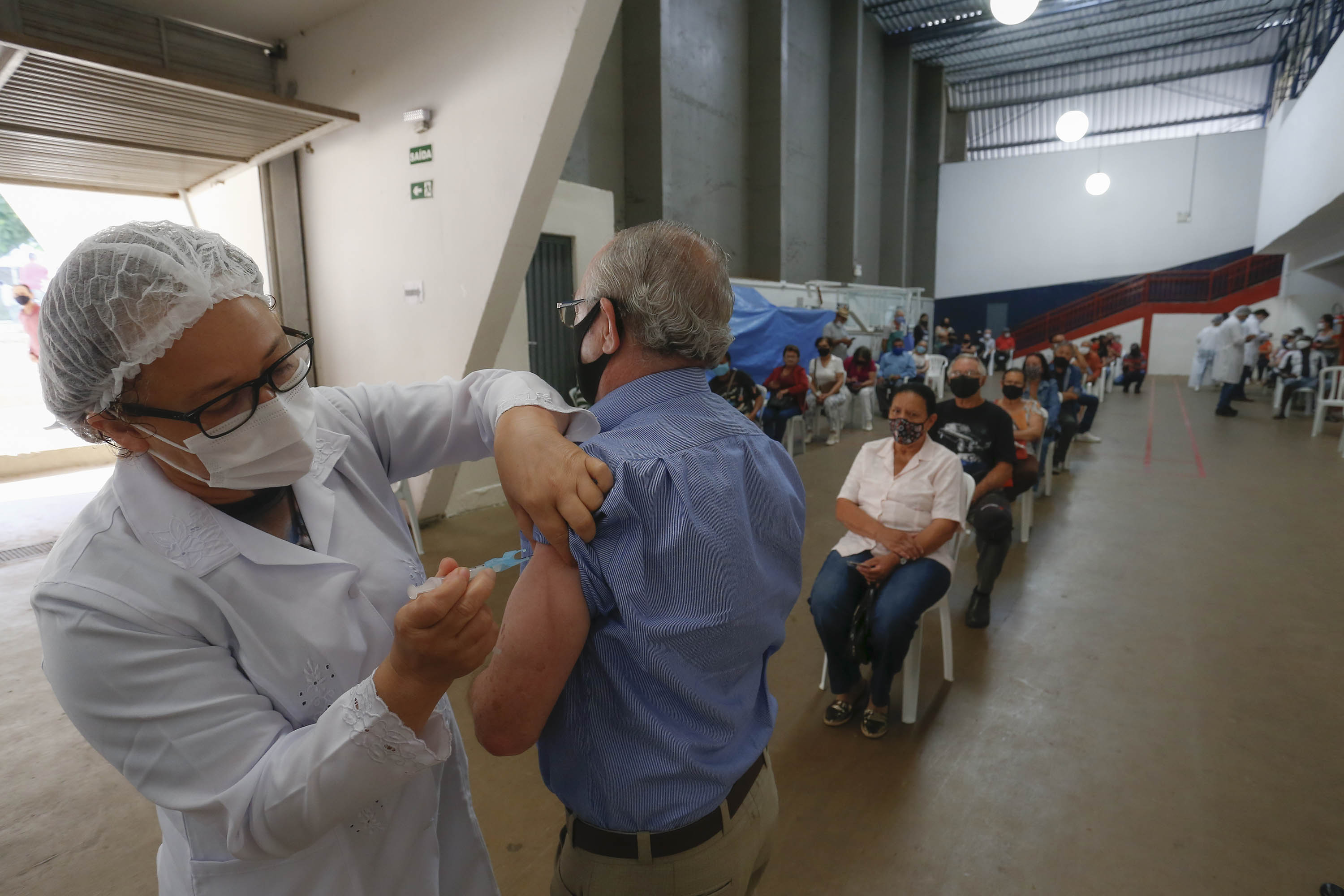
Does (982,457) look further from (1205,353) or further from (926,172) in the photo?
(926,172)

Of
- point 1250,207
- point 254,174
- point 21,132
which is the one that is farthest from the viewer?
point 1250,207

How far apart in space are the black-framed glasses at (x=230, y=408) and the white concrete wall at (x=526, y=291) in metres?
3.67

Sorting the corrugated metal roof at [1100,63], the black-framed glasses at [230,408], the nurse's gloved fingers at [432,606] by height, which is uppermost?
the corrugated metal roof at [1100,63]

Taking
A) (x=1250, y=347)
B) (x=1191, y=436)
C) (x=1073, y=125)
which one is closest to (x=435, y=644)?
(x=1191, y=436)

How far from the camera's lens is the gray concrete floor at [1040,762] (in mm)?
1945

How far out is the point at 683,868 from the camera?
0.99 metres

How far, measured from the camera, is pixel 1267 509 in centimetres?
533

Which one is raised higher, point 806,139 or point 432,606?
point 806,139

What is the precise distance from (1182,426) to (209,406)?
11.2 m

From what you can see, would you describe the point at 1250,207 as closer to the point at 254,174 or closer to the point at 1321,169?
the point at 1321,169

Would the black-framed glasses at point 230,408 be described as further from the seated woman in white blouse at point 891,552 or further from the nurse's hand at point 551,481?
Result: the seated woman in white blouse at point 891,552

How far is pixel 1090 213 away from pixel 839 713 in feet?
60.7

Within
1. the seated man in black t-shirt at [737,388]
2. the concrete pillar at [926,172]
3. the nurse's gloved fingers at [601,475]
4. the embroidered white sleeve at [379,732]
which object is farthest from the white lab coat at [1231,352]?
the embroidered white sleeve at [379,732]

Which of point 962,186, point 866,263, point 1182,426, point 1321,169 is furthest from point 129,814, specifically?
point 962,186
